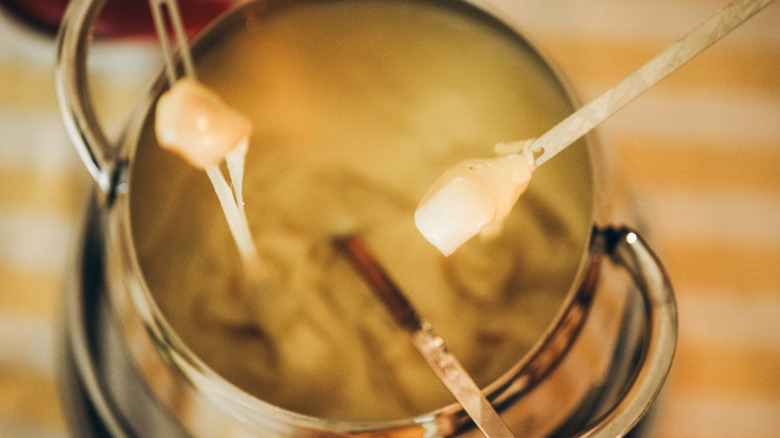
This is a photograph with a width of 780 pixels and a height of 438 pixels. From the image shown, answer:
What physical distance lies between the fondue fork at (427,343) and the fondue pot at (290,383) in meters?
0.01

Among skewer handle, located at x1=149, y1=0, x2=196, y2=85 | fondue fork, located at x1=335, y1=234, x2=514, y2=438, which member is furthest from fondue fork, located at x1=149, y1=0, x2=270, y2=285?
fondue fork, located at x1=335, y1=234, x2=514, y2=438

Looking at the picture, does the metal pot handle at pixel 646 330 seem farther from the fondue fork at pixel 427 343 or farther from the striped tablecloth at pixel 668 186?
the striped tablecloth at pixel 668 186

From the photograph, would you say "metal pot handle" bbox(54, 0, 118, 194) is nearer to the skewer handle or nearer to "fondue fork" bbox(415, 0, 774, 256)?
the skewer handle

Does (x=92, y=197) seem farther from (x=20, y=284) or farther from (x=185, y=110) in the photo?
(x=185, y=110)

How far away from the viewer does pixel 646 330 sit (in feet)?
1.16

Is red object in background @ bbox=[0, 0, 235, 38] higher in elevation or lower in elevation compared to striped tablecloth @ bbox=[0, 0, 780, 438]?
higher

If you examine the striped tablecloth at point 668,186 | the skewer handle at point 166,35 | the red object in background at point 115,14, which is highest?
the red object in background at point 115,14

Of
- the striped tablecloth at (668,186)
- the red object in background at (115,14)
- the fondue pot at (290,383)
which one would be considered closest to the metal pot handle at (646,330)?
the fondue pot at (290,383)

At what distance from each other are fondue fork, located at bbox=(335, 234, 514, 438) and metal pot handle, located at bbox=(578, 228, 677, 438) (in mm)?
49

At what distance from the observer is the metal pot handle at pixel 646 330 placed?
320 millimetres

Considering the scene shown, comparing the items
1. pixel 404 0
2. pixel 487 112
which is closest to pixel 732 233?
pixel 487 112

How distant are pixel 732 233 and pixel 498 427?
16.6 inches

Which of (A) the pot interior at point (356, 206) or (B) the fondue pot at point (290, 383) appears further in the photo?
(A) the pot interior at point (356, 206)

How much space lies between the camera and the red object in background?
2.10 ft
